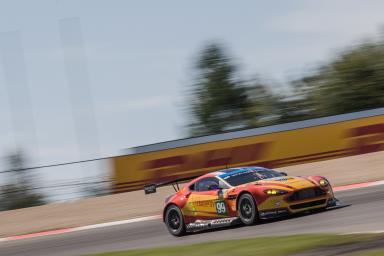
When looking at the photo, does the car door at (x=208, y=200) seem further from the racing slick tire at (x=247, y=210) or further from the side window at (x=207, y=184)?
the racing slick tire at (x=247, y=210)

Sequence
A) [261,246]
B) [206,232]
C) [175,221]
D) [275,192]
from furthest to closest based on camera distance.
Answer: [175,221], [206,232], [275,192], [261,246]

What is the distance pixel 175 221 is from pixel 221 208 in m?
1.27

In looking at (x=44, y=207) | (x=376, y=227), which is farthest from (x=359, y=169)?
(x=376, y=227)

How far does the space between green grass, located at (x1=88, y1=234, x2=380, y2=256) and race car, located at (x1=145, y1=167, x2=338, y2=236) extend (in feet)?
7.87

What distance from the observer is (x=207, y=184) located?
50.6ft

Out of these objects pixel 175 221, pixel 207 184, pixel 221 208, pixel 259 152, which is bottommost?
pixel 175 221

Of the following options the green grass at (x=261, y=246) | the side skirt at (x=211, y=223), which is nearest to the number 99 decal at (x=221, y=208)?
the side skirt at (x=211, y=223)

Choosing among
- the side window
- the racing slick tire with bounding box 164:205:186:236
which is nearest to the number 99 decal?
the side window

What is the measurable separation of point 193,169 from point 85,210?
439 cm

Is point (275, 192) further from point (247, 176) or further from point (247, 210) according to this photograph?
point (247, 176)

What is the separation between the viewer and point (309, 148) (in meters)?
25.9

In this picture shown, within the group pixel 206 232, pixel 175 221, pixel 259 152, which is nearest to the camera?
pixel 206 232

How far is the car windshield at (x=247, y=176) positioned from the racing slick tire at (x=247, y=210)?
50cm

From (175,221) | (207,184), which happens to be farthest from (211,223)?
(175,221)
